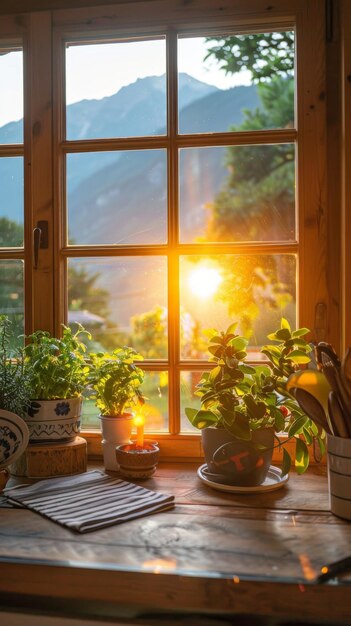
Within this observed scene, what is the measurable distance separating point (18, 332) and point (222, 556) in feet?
3.40

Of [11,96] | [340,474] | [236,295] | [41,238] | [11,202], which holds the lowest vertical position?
[340,474]

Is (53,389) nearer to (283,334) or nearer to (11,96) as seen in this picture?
(283,334)

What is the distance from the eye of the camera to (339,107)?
1588mm

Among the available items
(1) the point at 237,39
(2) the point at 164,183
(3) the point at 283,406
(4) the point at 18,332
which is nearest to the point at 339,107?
(1) the point at 237,39

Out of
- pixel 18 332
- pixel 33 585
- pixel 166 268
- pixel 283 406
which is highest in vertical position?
pixel 166 268

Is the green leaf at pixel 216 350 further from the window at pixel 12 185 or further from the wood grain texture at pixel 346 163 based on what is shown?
the window at pixel 12 185

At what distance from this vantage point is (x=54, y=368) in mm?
1520

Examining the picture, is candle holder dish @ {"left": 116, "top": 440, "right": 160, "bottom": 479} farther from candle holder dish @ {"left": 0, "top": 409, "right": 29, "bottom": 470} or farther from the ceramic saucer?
candle holder dish @ {"left": 0, "top": 409, "right": 29, "bottom": 470}

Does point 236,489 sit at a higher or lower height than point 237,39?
lower

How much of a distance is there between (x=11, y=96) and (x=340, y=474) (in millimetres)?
1513

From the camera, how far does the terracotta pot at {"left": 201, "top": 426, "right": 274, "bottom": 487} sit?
1.36 m

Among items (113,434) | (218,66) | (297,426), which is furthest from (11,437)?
(218,66)

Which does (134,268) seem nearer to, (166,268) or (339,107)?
(166,268)

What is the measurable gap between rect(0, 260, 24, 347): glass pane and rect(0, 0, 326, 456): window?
33 millimetres
